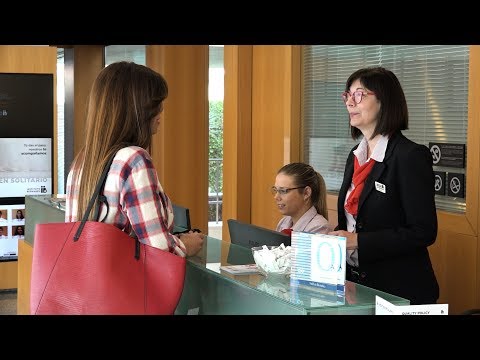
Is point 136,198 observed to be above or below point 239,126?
below

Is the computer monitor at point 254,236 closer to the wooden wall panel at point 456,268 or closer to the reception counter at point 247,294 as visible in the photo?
the reception counter at point 247,294

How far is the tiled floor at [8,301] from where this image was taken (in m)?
6.16

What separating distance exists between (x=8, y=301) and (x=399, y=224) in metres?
4.91

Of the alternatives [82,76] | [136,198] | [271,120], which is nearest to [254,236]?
[136,198]

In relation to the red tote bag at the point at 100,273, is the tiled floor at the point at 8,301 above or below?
below

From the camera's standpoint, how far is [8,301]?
6531 mm

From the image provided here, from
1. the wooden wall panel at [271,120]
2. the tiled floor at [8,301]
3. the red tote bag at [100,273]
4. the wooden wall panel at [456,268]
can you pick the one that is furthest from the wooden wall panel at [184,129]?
the red tote bag at [100,273]

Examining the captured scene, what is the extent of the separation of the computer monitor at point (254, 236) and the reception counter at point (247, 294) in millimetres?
84

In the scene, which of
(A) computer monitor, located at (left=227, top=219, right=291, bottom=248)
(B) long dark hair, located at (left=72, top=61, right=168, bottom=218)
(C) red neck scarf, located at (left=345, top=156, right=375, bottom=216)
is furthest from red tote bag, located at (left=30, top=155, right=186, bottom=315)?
(C) red neck scarf, located at (left=345, top=156, right=375, bottom=216)

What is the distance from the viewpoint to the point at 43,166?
6.42 m

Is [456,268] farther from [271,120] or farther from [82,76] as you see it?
[82,76]

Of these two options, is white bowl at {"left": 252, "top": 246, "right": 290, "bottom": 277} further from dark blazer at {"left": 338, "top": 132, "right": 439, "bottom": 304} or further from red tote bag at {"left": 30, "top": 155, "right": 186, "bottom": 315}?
dark blazer at {"left": 338, "top": 132, "right": 439, "bottom": 304}

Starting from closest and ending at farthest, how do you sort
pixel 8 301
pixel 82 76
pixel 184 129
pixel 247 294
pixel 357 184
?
pixel 247 294 < pixel 357 184 < pixel 82 76 < pixel 184 129 < pixel 8 301
